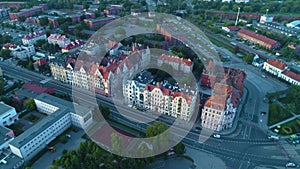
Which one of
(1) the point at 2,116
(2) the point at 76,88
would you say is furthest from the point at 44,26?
(1) the point at 2,116

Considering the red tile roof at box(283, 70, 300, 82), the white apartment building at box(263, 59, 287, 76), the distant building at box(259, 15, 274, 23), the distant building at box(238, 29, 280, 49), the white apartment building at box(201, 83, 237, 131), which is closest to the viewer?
the white apartment building at box(201, 83, 237, 131)

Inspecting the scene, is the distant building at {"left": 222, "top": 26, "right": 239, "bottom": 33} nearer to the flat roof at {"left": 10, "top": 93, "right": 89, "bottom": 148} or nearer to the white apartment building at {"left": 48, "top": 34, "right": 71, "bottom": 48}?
the white apartment building at {"left": 48, "top": 34, "right": 71, "bottom": 48}

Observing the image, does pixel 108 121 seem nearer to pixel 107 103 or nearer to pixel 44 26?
pixel 107 103

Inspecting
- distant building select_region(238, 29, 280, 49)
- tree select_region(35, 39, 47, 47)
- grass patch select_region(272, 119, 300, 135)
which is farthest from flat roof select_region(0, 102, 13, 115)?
distant building select_region(238, 29, 280, 49)

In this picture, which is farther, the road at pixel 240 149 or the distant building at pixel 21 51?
the distant building at pixel 21 51

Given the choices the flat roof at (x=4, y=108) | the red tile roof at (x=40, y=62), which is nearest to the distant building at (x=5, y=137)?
the flat roof at (x=4, y=108)

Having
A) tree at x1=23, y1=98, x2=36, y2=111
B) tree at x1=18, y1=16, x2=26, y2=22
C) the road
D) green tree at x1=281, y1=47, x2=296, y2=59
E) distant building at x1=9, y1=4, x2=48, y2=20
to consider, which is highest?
distant building at x1=9, y1=4, x2=48, y2=20

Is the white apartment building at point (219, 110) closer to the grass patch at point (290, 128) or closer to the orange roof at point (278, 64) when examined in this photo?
the grass patch at point (290, 128)
